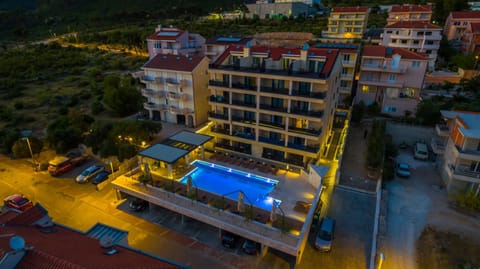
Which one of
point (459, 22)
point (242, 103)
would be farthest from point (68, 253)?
point (459, 22)

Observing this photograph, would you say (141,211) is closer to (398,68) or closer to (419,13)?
(398,68)

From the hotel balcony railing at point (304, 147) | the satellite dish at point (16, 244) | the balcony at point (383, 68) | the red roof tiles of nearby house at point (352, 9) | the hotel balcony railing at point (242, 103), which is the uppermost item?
the red roof tiles of nearby house at point (352, 9)

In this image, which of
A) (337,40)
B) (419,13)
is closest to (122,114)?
(337,40)

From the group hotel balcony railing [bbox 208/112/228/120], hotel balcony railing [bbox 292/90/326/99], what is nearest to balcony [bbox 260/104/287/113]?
hotel balcony railing [bbox 292/90/326/99]

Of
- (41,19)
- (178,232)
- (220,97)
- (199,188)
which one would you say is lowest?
(178,232)

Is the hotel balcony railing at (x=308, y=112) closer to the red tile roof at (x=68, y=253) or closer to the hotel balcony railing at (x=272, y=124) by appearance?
the hotel balcony railing at (x=272, y=124)

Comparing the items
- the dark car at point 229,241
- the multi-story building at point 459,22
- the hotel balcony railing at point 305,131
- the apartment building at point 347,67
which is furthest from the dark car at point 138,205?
the multi-story building at point 459,22

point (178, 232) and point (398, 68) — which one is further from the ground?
point (398, 68)

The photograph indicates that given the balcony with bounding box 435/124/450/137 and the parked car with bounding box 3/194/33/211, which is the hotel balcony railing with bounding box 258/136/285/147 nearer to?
the balcony with bounding box 435/124/450/137
